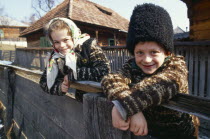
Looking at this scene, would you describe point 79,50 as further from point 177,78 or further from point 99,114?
point 177,78

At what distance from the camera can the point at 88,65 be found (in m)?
1.69

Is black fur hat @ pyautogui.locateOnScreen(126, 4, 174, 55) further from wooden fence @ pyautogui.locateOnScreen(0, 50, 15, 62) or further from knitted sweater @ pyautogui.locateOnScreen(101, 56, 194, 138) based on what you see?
wooden fence @ pyautogui.locateOnScreen(0, 50, 15, 62)

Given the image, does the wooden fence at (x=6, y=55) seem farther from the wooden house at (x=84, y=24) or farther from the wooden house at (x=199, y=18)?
the wooden house at (x=199, y=18)

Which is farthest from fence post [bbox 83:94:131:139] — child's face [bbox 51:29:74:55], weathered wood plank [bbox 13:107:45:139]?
weathered wood plank [bbox 13:107:45:139]

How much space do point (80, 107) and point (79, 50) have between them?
0.59 metres

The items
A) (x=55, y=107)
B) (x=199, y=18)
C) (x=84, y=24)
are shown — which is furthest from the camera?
(x=84, y=24)

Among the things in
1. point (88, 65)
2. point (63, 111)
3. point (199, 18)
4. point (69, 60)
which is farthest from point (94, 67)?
point (199, 18)

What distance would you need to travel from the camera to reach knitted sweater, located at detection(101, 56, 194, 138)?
2.63 ft

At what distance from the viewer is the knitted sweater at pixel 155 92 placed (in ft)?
2.63

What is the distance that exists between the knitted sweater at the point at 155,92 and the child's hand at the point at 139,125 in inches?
1.3

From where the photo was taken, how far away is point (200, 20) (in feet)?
16.2

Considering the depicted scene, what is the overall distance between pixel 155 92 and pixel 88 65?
991 mm

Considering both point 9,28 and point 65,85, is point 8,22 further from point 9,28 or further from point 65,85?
point 65,85

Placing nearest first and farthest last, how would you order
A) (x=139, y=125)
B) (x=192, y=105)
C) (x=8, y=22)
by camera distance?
(x=192, y=105)
(x=139, y=125)
(x=8, y=22)
